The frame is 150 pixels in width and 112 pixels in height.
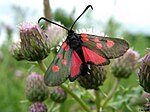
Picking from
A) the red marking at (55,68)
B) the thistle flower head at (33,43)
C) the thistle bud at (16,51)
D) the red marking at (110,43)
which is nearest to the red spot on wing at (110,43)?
the red marking at (110,43)

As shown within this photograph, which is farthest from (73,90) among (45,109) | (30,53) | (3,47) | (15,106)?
(3,47)

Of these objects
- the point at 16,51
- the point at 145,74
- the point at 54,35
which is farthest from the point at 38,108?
the point at 145,74

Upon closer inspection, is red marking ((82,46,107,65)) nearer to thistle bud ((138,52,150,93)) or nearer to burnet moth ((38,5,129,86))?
burnet moth ((38,5,129,86))

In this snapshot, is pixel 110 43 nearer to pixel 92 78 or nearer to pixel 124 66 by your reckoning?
pixel 92 78

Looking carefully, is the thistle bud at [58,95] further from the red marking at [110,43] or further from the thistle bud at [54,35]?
the red marking at [110,43]

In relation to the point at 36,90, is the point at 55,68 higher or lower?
higher

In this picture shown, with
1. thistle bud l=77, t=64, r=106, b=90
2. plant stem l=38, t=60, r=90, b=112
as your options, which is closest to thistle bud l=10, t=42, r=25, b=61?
plant stem l=38, t=60, r=90, b=112
